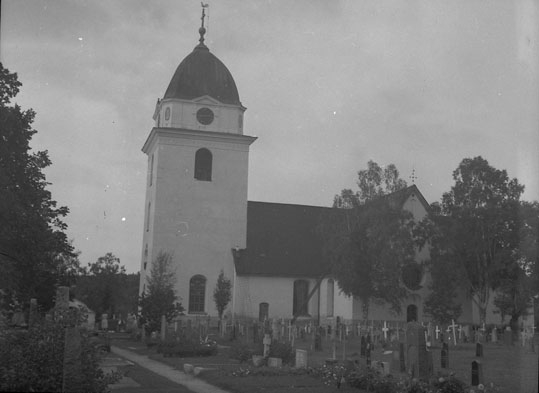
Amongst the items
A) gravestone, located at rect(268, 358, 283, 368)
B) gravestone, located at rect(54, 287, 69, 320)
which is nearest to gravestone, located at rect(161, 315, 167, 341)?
gravestone, located at rect(268, 358, 283, 368)

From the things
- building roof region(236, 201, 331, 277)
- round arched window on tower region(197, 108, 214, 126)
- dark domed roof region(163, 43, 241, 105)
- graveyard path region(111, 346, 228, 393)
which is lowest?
graveyard path region(111, 346, 228, 393)

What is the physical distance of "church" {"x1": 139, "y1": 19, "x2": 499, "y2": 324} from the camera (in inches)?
1593

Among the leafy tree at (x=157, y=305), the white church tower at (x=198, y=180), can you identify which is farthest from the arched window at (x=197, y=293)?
the leafy tree at (x=157, y=305)

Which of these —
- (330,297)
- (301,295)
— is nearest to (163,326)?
(301,295)

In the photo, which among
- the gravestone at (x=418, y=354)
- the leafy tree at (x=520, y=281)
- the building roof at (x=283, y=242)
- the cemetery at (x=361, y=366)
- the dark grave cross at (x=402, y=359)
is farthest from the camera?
the building roof at (x=283, y=242)

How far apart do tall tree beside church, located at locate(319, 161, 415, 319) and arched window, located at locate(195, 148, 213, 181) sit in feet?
27.0

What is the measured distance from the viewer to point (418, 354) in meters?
13.9

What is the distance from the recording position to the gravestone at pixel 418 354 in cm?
1361

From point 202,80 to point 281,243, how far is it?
11.4m

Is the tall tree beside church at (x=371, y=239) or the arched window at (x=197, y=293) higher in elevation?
the tall tree beside church at (x=371, y=239)

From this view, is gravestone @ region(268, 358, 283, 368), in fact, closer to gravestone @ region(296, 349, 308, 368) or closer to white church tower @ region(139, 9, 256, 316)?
gravestone @ region(296, 349, 308, 368)

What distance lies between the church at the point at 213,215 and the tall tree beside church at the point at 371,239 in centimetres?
220

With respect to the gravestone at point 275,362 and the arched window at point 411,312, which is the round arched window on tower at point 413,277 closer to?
the arched window at point 411,312

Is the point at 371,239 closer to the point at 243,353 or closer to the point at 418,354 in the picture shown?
the point at 243,353
